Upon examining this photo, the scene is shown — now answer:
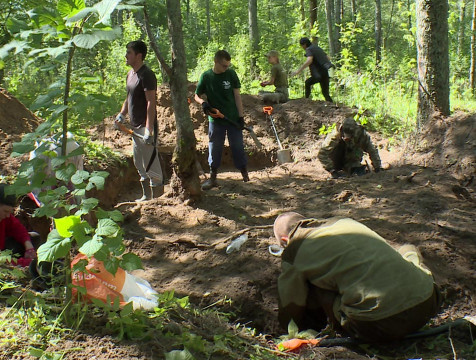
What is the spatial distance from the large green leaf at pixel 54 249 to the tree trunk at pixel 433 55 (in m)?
6.04

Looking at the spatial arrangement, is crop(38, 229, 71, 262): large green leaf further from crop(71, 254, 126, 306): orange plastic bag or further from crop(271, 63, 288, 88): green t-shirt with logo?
crop(271, 63, 288, 88): green t-shirt with logo

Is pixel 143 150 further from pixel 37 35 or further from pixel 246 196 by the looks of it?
pixel 37 35

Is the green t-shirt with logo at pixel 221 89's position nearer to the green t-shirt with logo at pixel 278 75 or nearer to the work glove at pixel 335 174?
the work glove at pixel 335 174

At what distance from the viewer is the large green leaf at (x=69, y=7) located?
6.88 feet

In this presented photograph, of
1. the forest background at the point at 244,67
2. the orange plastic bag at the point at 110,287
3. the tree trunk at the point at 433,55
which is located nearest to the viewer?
the forest background at the point at 244,67

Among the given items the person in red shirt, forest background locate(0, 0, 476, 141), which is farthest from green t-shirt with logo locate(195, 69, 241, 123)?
the person in red shirt

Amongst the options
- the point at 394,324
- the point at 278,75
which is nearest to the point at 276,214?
the point at 394,324

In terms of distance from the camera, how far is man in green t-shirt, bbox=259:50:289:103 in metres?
10.5

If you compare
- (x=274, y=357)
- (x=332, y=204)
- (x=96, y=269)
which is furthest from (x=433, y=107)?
(x=96, y=269)

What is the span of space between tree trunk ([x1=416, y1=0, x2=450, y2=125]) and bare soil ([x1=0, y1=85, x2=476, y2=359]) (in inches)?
15.3

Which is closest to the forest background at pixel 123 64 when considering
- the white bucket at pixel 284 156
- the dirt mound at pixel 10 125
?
the dirt mound at pixel 10 125

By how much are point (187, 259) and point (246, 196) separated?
1841 millimetres

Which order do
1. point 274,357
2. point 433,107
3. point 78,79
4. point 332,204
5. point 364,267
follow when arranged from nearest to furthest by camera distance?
point 78,79, point 274,357, point 364,267, point 332,204, point 433,107

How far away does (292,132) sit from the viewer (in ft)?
32.3
